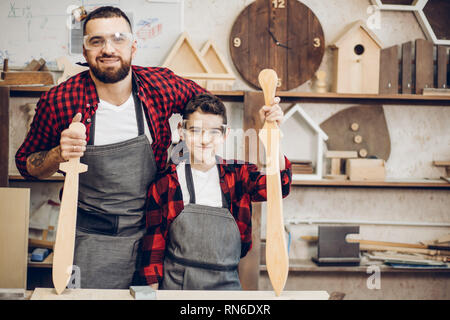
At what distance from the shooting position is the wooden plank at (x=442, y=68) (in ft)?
8.32

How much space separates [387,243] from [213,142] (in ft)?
5.49

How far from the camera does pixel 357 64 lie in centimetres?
247

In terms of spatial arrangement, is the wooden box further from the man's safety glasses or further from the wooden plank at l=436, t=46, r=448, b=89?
the man's safety glasses

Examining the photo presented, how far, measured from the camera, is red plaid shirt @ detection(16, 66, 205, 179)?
1.55 metres

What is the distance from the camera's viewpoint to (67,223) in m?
1.02

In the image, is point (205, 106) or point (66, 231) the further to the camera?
point (205, 106)

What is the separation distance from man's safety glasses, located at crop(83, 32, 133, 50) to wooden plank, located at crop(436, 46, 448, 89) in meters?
1.90

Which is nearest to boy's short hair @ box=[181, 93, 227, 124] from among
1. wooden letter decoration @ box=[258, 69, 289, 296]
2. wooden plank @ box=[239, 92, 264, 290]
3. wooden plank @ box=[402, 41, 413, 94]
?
wooden letter decoration @ box=[258, 69, 289, 296]

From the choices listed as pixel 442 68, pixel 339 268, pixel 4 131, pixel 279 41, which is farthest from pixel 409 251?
pixel 4 131

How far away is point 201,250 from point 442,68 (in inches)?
75.8

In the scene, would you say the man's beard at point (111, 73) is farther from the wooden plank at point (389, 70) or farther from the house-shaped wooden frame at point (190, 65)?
the wooden plank at point (389, 70)

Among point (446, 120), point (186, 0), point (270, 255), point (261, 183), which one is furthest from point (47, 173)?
point (446, 120)

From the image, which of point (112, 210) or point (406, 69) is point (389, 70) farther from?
point (112, 210)
